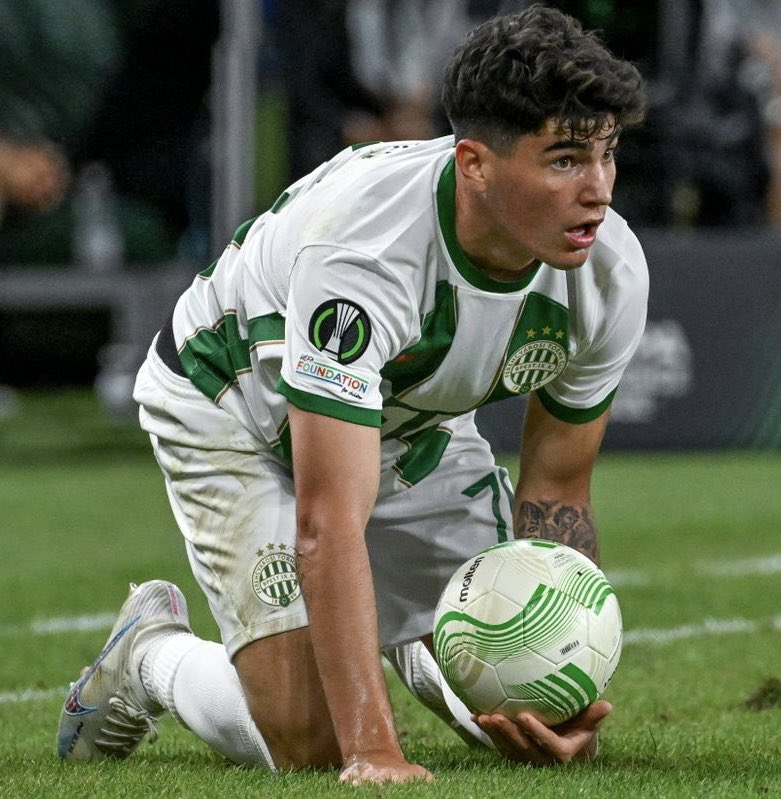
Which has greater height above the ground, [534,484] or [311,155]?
[534,484]

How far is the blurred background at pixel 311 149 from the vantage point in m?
12.7

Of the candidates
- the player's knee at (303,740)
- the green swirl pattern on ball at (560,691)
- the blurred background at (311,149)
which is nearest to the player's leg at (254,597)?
the player's knee at (303,740)

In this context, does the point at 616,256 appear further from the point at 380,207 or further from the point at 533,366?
the point at 380,207

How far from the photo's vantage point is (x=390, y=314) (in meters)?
3.66

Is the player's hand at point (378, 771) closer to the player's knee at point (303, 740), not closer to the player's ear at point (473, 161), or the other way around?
the player's knee at point (303, 740)

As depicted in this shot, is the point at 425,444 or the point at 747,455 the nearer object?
the point at 425,444

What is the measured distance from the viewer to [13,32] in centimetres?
1573

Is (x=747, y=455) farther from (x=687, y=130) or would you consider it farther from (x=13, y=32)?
(x=13, y=32)

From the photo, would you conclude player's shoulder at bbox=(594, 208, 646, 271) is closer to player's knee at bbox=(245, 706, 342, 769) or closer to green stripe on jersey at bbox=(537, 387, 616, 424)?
green stripe on jersey at bbox=(537, 387, 616, 424)

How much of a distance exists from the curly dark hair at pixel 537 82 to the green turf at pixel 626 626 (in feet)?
4.48

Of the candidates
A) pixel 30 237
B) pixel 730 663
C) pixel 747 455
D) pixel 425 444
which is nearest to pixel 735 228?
pixel 747 455

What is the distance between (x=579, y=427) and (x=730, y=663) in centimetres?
176

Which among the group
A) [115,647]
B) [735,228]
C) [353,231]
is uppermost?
[353,231]

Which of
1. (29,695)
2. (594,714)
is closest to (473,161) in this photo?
(594,714)
